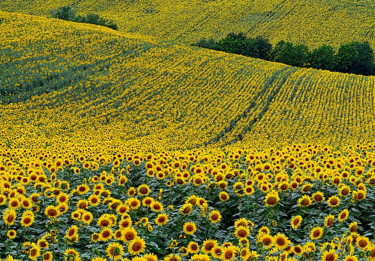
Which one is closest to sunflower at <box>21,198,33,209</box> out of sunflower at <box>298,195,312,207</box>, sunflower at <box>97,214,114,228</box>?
sunflower at <box>97,214,114,228</box>

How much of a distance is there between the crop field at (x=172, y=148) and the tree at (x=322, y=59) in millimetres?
13468

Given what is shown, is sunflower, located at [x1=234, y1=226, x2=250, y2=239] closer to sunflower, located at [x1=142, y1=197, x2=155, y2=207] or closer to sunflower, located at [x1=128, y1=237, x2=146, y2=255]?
sunflower, located at [x1=128, y1=237, x2=146, y2=255]

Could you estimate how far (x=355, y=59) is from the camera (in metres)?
66.9

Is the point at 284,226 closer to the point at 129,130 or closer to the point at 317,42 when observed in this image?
the point at 129,130

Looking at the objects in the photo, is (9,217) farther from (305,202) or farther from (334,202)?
(334,202)

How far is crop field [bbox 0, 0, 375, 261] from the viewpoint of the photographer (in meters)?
5.69

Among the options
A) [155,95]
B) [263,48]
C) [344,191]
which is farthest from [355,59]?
[344,191]

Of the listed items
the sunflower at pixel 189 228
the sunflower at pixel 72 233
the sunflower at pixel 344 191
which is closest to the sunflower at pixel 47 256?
the sunflower at pixel 72 233

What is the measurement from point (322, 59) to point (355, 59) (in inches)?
199

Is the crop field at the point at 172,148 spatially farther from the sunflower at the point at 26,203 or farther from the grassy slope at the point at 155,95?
the grassy slope at the point at 155,95

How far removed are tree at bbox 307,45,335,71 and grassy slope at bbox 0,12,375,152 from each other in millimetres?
13102

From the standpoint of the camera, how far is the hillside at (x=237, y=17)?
81500 millimetres

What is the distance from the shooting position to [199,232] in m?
6.36

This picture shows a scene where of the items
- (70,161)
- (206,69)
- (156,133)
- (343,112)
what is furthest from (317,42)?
(70,161)
